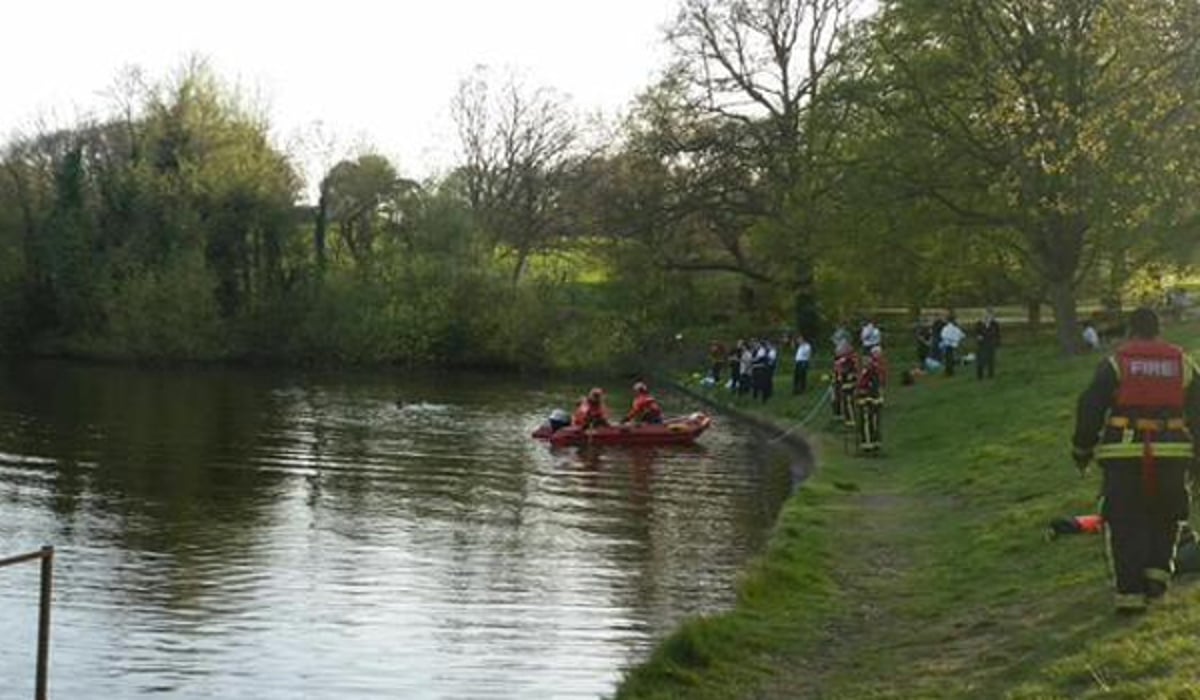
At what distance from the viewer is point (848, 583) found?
→ 14.0m

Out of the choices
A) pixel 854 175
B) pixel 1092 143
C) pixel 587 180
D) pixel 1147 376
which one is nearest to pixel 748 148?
pixel 587 180

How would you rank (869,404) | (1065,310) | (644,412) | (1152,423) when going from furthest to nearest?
1. (1065,310)
2. (644,412)
3. (869,404)
4. (1152,423)

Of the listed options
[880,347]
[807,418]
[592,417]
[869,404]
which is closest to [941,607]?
[869,404]

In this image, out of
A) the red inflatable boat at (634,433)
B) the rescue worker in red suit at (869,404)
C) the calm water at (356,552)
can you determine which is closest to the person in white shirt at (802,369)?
the calm water at (356,552)

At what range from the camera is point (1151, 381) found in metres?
9.73

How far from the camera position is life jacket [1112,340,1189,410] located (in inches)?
382

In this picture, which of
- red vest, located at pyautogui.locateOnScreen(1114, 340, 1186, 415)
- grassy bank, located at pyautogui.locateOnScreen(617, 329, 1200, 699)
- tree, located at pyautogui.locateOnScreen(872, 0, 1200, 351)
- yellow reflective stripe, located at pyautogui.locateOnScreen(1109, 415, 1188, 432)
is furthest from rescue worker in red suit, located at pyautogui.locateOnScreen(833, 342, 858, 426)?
yellow reflective stripe, located at pyautogui.locateOnScreen(1109, 415, 1188, 432)

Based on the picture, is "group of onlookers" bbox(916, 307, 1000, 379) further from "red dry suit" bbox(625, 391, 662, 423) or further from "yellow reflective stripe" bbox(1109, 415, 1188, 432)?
"yellow reflective stripe" bbox(1109, 415, 1188, 432)

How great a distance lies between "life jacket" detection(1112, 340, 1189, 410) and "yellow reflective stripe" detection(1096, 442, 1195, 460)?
0.21 m

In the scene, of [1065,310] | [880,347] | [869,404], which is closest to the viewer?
[869,404]

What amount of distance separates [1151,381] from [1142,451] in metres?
0.51

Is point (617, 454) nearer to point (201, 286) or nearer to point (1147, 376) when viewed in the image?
point (1147, 376)

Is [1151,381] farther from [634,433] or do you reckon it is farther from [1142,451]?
[634,433]

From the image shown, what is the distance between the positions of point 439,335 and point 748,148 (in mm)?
19765
